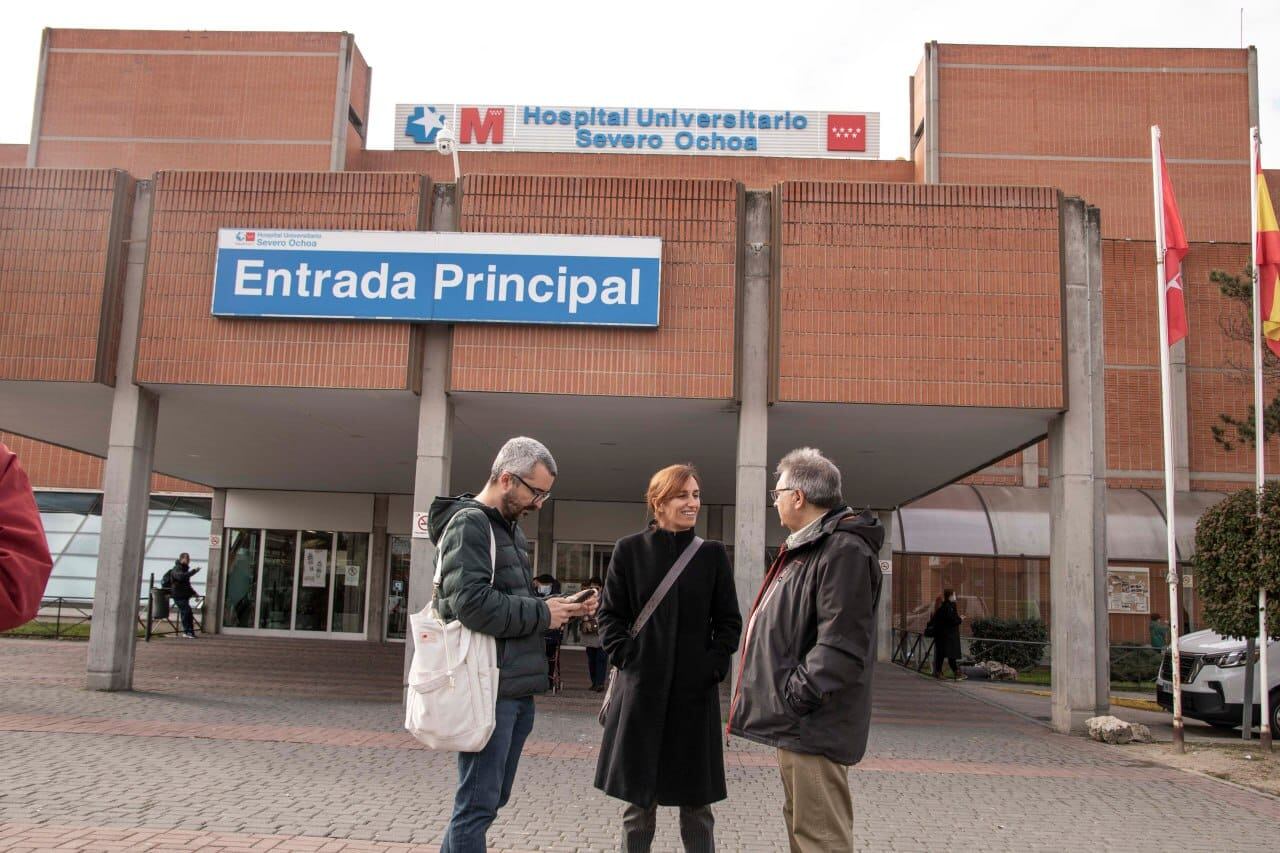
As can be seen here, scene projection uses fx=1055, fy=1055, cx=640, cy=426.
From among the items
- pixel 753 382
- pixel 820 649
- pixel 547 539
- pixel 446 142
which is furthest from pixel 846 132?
pixel 820 649

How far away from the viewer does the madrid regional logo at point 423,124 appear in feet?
114

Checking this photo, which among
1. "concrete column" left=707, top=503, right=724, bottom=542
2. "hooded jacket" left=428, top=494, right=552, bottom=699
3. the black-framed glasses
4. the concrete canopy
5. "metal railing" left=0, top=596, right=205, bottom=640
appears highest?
the concrete canopy

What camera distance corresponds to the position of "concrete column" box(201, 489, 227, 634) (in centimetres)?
2291

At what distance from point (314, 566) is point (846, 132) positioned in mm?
21607

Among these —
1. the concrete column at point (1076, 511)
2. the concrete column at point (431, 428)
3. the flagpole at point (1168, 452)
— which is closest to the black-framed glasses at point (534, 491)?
the concrete column at point (431, 428)

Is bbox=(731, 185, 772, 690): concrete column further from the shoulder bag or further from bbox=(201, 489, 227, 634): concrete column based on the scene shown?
bbox=(201, 489, 227, 634): concrete column

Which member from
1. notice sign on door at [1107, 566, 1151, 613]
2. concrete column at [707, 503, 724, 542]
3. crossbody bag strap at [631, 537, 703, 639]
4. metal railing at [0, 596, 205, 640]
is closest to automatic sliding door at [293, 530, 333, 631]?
metal railing at [0, 596, 205, 640]

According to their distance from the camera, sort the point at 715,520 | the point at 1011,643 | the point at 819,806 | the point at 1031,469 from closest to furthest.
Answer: the point at 819,806 → the point at 1011,643 → the point at 715,520 → the point at 1031,469

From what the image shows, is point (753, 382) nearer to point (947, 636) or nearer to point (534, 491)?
point (534, 491)

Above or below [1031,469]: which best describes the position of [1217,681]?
below

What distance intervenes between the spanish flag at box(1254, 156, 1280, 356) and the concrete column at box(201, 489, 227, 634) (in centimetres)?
1993

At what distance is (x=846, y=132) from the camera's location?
111 ft

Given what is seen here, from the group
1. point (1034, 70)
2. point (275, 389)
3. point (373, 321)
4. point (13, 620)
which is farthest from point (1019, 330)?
point (1034, 70)

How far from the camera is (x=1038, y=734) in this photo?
37.0ft
